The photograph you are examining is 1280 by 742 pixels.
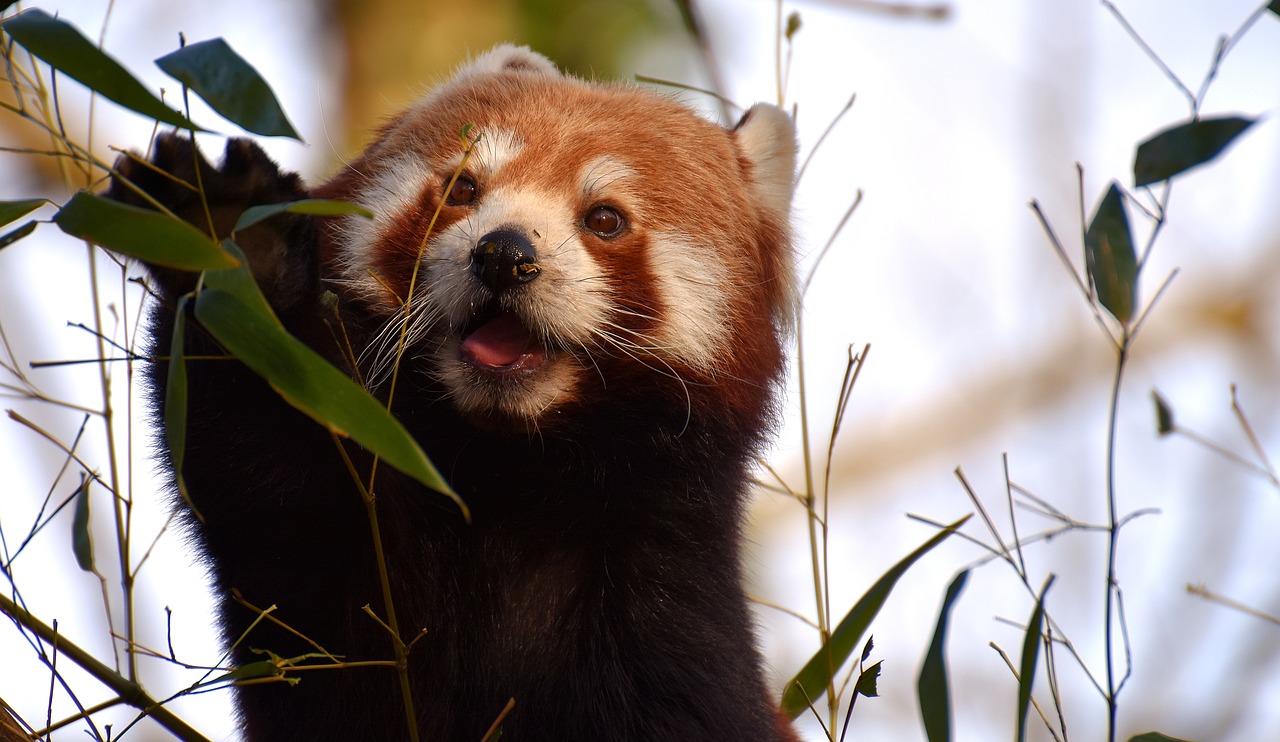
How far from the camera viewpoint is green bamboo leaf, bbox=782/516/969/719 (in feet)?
7.75

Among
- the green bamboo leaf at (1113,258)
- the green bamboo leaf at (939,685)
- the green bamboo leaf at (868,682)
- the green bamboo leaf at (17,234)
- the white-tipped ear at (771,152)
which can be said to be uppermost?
the white-tipped ear at (771,152)

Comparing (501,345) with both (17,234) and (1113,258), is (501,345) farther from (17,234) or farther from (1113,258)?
(1113,258)

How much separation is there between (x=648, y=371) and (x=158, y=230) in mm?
1584

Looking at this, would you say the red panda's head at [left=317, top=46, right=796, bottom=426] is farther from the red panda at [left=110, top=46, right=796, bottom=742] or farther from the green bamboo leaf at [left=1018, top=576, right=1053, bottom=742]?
the green bamboo leaf at [left=1018, top=576, right=1053, bottom=742]

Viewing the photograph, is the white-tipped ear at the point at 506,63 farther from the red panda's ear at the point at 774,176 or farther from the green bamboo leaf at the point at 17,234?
the green bamboo leaf at the point at 17,234

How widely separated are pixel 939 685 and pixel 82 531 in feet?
Answer: 5.42

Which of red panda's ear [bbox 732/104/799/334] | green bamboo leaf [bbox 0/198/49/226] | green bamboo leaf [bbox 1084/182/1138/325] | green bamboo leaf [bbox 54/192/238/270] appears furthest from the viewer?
red panda's ear [bbox 732/104/799/334]

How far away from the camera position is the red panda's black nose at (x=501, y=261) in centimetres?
283

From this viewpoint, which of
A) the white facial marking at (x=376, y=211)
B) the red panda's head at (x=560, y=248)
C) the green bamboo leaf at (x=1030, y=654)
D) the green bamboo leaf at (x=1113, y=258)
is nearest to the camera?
the green bamboo leaf at (x=1030, y=654)

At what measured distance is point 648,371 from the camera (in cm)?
324

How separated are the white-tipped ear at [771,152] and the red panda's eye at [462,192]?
110 centimetres

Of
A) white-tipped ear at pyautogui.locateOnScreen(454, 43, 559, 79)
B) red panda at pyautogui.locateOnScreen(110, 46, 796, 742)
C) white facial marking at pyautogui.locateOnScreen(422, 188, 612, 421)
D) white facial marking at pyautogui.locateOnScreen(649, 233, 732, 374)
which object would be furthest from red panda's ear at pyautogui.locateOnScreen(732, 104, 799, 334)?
white facial marking at pyautogui.locateOnScreen(422, 188, 612, 421)

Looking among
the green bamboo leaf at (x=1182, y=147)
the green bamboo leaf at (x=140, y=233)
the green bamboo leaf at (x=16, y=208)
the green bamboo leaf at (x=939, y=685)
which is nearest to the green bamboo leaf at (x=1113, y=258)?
the green bamboo leaf at (x=1182, y=147)

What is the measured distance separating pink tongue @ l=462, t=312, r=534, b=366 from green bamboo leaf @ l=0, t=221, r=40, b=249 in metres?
1.14
